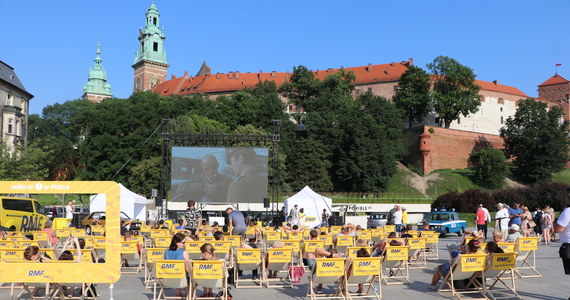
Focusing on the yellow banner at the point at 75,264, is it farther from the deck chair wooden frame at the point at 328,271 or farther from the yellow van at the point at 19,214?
the yellow van at the point at 19,214

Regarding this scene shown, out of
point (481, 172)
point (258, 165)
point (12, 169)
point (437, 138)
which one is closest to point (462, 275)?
point (258, 165)

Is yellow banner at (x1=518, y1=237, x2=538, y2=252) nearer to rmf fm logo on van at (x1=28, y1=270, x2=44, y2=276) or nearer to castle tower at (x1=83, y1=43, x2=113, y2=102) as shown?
rmf fm logo on van at (x1=28, y1=270, x2=44, y2=276)

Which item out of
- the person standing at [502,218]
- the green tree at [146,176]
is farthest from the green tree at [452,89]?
the person standing at [502,218]

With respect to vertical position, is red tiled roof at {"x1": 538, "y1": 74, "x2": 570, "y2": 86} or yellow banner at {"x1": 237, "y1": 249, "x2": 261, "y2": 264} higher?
red tiled roof at {"x1": 538, "y1": 74, "x2": 570, "y2": 86}

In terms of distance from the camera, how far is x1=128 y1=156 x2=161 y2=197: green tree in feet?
159

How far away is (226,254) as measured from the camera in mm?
11273

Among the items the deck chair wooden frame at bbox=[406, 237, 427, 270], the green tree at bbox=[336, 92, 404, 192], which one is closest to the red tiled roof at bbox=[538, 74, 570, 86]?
the green tree at bbox=[336, 92, 404, 192]

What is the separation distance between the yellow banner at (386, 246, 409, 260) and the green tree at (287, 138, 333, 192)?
1792 inches

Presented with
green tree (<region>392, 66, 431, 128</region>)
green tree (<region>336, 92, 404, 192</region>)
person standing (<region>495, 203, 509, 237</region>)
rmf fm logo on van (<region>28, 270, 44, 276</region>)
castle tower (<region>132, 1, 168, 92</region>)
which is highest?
castle tower (<region>132, 1, 168, 92</region>)

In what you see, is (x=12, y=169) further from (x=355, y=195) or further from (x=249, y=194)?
(x=355, y=195)

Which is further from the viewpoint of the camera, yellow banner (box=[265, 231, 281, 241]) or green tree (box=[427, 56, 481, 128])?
green tree (box=[427, 56, 481, 128])

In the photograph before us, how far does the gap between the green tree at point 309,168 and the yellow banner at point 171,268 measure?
4794 centimetres

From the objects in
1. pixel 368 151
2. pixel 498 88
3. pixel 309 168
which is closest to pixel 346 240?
pixel 309 168

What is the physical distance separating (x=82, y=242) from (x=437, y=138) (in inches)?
2442
